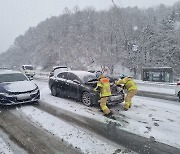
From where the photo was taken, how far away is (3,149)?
18.9 feet

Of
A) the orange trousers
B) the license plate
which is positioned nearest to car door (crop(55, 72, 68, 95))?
the license plate

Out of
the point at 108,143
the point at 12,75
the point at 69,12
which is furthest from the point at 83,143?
the point at 69,12

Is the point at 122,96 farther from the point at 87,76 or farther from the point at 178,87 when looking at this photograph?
the point at 178,87

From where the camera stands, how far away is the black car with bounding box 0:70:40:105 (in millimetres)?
9906

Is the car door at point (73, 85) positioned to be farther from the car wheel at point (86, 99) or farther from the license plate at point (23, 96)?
the license plate at point (23, 96)

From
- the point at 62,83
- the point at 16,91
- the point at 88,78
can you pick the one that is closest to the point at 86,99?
the point at 88,78

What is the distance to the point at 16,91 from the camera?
10062mm

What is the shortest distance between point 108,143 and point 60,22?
8087 cm

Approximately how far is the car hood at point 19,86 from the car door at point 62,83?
172 centimetres

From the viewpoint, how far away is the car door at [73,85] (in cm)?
1090

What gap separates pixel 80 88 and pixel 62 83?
1771mm

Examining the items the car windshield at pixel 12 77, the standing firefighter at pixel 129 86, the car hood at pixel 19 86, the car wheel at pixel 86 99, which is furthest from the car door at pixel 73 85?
the car windshield at pixel 12 77

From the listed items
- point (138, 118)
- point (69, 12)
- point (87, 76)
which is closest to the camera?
point (138, 118)

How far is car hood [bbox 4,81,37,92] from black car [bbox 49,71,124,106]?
1.76m
